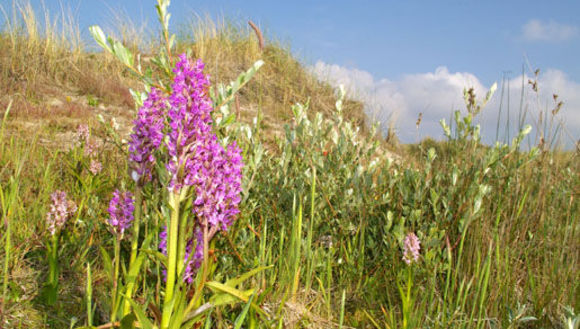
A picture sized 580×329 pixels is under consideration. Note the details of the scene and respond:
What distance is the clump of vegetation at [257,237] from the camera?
1567 millimetres

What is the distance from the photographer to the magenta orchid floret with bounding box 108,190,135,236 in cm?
169

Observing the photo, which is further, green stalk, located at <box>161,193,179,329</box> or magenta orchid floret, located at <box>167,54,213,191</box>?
magenta orchid floret, located at <box>167,54,213,191</box>

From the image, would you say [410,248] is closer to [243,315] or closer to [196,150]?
[243,315]

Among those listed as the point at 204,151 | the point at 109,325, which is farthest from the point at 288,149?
the point at 109,325

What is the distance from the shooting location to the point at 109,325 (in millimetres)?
1671

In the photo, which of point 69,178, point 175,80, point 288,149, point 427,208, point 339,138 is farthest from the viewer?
point 69,178

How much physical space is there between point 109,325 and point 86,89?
8510 mm

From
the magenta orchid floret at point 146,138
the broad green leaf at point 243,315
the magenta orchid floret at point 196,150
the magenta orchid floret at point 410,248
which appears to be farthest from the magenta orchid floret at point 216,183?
the magenta orchid floret at point 410,248

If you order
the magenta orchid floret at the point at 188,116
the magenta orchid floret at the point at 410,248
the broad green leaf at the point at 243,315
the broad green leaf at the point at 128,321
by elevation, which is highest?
the magenta orchid floret at the point at 188,116

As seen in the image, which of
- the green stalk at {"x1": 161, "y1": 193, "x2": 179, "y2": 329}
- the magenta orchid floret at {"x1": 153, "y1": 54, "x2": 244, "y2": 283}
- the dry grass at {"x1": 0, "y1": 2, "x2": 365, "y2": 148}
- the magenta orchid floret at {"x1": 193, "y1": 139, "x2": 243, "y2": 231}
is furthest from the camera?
the dry grass at {"x1": 0, "y1": 2, "x2": 365, "y2": 148}

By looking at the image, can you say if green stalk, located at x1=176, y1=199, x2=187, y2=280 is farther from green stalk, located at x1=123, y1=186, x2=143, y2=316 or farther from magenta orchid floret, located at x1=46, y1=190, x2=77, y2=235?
magenta orchid floret, located at x1=46, y1=190, x2=77, y2=235

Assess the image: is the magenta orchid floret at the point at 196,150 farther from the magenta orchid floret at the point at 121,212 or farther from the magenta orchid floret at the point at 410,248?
the magenta orchid floret at the point at 410,248

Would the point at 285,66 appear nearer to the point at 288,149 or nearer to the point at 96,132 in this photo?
the point at 96,132

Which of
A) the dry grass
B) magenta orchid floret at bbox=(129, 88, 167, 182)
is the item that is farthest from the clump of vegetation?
the dry grass
